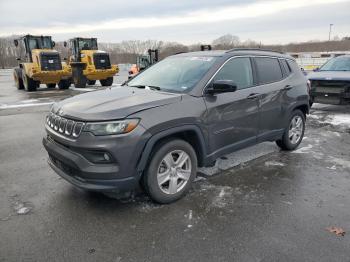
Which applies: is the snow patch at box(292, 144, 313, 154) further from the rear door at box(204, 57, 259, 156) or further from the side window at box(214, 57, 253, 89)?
the side window at box(214, 57, 253, 89)

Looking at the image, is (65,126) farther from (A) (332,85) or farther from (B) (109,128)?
(A) (332,85)

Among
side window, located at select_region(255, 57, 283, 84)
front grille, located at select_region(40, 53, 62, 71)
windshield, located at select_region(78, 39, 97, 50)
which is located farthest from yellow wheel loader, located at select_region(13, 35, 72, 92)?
side window, located at select_region(255, 57, 283, 84)

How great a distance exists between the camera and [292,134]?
5.81 meters

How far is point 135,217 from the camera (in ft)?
11.5

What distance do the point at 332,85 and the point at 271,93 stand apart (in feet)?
17.5

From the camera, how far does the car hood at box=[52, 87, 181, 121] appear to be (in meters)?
3.30

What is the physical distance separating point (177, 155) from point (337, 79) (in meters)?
7.17

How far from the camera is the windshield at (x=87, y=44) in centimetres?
1923

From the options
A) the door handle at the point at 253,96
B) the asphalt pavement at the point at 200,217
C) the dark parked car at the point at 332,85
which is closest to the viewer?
the asphalt pavement at the point at 200,217

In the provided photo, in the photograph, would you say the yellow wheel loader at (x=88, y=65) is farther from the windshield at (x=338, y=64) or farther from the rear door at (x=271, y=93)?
the rear door at (x=271, y=93)

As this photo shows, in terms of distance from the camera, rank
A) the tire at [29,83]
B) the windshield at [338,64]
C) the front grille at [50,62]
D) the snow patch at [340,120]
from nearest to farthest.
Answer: the snow patch at [340,120] < the windshield at [338,64] < the front grille at [50,62] < the tire at [29,83]

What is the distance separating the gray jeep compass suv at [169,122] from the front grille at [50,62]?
13.3 meters

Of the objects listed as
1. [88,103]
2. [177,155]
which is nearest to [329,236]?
[177,155]

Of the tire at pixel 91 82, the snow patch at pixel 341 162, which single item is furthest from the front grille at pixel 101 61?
the snow patch at pixel 341 162
